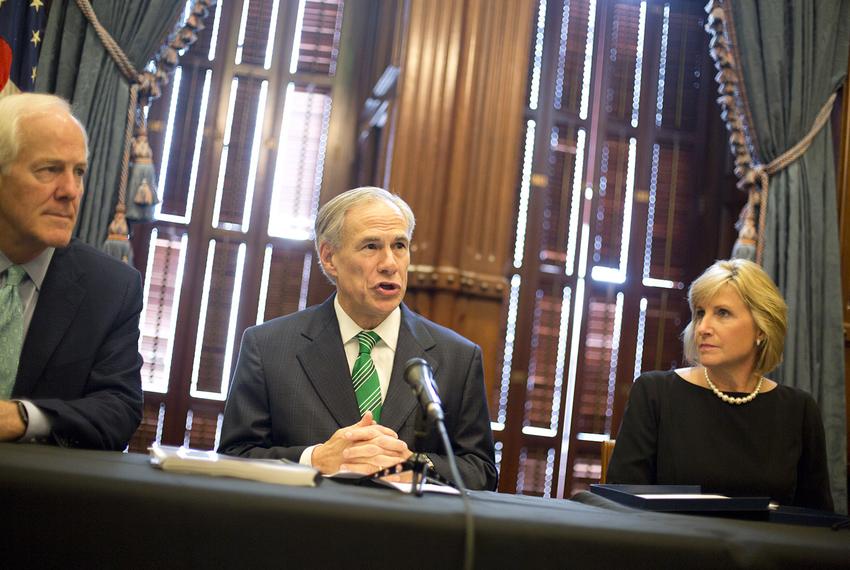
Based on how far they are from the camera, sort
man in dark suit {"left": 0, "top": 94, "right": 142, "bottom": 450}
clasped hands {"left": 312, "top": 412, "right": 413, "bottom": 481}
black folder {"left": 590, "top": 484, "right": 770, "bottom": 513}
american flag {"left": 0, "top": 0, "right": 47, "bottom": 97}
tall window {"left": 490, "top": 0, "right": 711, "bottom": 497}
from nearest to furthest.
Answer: black folder {"left": 590, "top": 484, "right": 770, "bottom": 513}
clasped hands {"left": 312, "top": 412, "right": 413, "bottom": 481}
man in dark suit {"left": 0, "top": 94, "right": 142, "bottom": 450}
american flag {"left": 0, "top": 0, "right": 47, "bottom": 97}
tall window {"left": 490, "top": 0, "right": 711, "bottom": 497}

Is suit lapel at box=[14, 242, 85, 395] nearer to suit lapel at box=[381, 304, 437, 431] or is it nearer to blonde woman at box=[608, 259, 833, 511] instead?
suit lapel at box=[381, 304, 437, 431]

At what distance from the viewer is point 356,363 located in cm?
235

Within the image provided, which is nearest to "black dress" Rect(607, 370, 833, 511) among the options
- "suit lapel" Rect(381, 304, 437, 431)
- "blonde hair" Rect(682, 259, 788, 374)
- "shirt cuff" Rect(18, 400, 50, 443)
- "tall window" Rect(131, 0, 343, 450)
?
"blonde hair" Rect(682, 259, 788, 374)

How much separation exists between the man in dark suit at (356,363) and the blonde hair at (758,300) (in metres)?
0.77

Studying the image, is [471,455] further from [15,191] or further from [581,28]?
[581,28]

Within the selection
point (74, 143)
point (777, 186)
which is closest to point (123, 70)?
point (74, 143)

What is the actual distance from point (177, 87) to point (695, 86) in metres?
2.41

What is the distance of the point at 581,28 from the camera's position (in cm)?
408

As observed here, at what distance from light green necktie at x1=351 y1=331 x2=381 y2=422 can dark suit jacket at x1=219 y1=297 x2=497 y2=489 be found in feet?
0.10

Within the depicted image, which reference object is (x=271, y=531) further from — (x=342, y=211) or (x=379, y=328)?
(x=342, y=211)

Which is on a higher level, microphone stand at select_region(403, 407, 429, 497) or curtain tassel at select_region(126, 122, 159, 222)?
curtain tassel at select_region(126, 122, 159, 222)

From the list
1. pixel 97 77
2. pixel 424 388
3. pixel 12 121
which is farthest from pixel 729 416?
pixel 97 77

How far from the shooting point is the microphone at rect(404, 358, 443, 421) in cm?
144

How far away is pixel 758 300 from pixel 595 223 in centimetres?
146
